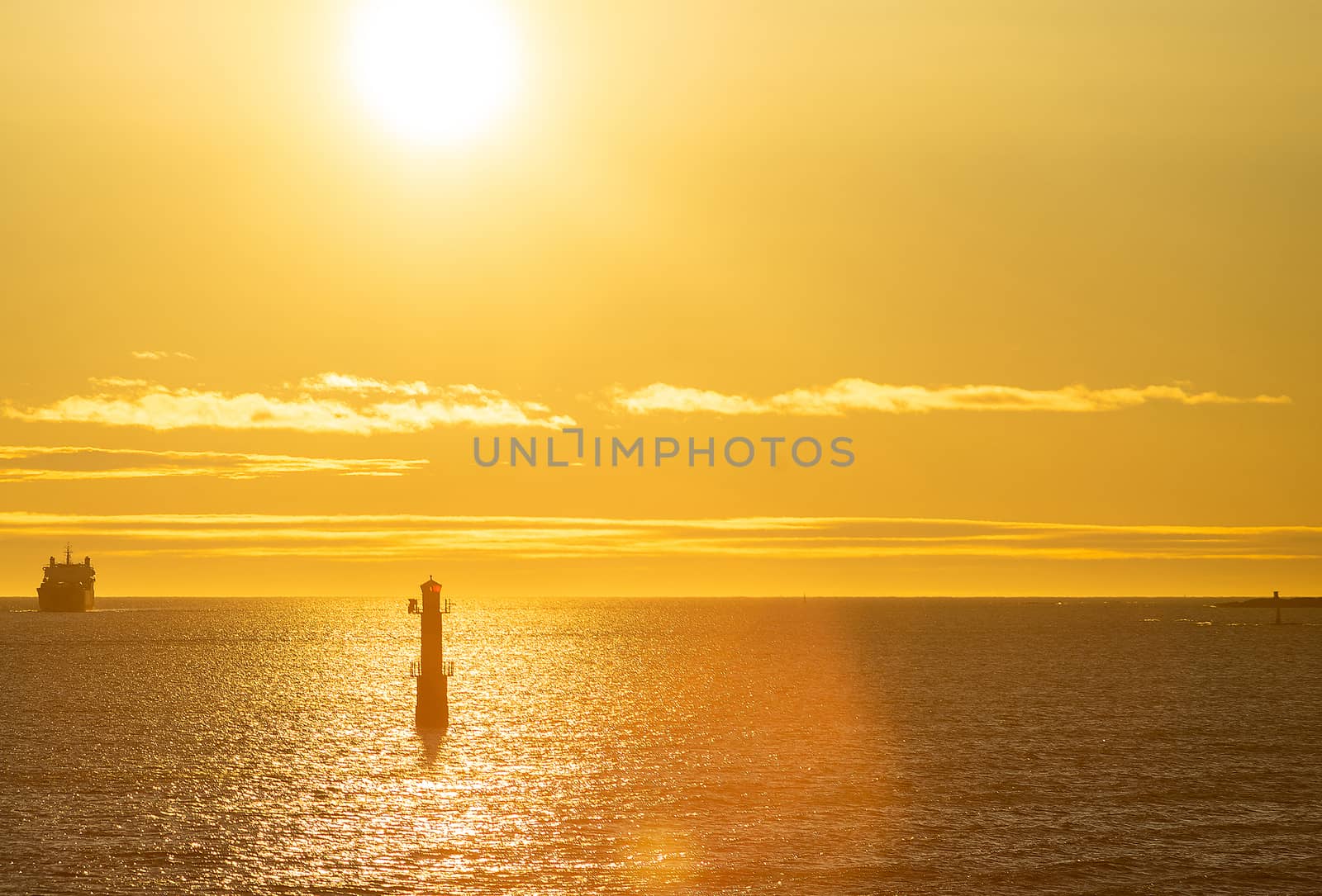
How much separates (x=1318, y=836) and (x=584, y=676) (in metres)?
98.6

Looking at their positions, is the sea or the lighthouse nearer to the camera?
the sea

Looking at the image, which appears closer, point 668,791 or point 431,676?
point 668,791

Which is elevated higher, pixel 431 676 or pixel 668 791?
pixel 431 676

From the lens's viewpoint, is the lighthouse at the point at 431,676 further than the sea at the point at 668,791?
Yes

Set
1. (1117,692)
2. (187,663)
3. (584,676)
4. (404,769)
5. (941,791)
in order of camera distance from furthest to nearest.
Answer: (187,663)
(584,676)
(1117,692)
(404,769)
(941,791)

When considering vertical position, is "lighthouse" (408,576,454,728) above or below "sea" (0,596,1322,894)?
above

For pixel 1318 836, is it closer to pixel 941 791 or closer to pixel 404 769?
pixel 941 791

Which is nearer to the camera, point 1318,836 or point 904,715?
point 1318,836

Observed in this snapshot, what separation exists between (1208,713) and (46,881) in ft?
256

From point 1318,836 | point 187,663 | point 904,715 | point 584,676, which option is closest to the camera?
point 1318,836

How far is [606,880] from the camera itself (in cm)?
4369

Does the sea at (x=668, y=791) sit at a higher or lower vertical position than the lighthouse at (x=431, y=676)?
lower

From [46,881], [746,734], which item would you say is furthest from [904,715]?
[46,881]

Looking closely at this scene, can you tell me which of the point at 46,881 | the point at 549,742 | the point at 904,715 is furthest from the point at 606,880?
the point at 904,715
